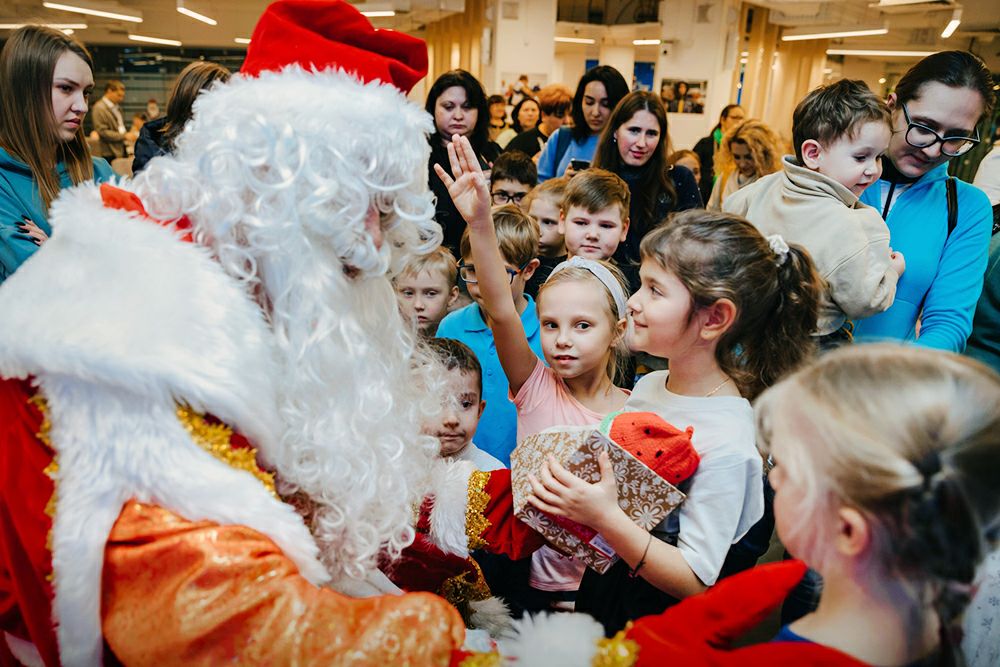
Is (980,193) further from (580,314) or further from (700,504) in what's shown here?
(700,504)

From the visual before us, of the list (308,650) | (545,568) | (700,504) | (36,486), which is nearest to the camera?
(308,650)

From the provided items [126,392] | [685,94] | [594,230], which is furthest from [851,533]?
[685,94]

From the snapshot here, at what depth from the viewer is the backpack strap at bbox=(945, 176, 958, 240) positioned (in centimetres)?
211

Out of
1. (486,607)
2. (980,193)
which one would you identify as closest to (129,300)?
(486,607)

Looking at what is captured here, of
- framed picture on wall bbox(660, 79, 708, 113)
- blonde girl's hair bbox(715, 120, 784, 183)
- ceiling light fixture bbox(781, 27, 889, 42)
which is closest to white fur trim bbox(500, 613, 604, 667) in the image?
blonde girl's hair bbox(715, 120, 784, 183)

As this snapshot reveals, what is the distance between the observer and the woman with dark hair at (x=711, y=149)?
644 centimetres

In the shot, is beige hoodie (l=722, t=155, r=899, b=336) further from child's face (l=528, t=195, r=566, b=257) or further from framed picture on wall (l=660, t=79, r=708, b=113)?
framed picture on wall (l=660, t=79, r=708, b=113)

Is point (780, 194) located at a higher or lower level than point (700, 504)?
higher

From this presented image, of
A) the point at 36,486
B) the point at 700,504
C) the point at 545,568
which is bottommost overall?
the point at 545,568

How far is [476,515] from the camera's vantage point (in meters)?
1.36

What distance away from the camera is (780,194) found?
218 centimetres

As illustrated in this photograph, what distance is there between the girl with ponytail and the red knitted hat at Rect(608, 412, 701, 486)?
57 millimetres

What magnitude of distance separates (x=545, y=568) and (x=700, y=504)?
50cm

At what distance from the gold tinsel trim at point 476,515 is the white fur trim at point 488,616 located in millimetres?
195
